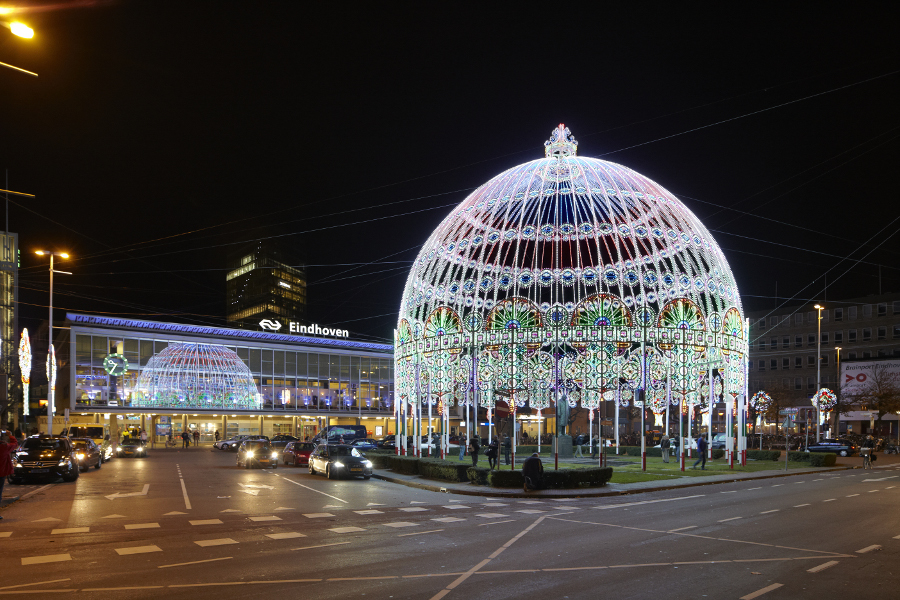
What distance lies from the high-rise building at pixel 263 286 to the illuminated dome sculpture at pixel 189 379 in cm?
8507

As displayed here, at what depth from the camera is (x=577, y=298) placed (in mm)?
28828

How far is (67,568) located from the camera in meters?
11.1

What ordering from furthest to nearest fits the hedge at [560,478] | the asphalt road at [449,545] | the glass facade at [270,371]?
1. the glass facade at [270,371]
2. the hedge at [560,478]
3. the asphalt road at [449,545]

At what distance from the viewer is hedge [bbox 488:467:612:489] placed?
23.9 metres

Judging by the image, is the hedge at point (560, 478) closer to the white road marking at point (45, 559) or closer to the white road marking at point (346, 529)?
the white road marking at point (346, 529)

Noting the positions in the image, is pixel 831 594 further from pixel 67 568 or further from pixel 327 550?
pixel 67 568

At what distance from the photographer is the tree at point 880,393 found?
221 ft

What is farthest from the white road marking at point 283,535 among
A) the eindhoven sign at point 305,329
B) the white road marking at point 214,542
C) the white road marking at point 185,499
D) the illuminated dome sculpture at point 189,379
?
the eindhoven sign at point 305,329

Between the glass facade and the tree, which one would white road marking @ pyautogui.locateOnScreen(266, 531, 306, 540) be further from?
the tree

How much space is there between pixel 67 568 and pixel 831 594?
10.8 metres

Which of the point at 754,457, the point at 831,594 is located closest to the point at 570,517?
the point at 831,594

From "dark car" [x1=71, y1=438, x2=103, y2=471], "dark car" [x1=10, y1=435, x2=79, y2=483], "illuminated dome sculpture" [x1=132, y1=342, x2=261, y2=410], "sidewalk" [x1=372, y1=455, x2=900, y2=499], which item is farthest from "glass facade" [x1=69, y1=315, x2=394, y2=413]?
"sidewalk" [x1=372, y1=455, x2=900, y2=499]

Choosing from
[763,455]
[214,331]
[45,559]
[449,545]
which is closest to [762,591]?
[449,545]

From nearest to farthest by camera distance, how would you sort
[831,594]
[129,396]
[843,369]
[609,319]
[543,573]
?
Result: [831,594] < [543,573] < [609,319] < [129,396] < [843,369]
